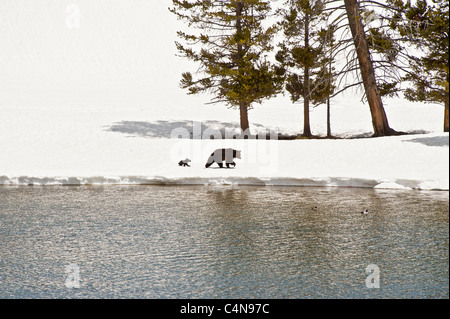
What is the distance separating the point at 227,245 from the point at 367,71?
16342mm

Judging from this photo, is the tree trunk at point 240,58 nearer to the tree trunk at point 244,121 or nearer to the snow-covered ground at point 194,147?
the tree trunk at point 244,121

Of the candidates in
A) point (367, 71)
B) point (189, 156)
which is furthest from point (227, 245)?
point (367, 71)

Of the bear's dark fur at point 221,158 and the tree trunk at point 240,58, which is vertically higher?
the tree trunk at point 240,58

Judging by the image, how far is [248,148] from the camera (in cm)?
2189

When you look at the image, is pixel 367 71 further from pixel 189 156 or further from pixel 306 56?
pixel 189 156

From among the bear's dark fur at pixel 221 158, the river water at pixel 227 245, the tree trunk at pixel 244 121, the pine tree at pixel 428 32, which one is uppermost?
the pine tree at pixel 428 32

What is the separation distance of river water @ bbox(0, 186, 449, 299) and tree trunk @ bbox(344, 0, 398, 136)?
9.99m

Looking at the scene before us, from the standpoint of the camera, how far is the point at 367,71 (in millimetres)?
23531

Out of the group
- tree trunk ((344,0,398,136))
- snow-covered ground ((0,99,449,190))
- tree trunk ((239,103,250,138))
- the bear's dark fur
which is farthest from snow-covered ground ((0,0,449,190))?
tree trunk ((239,103,250,138))

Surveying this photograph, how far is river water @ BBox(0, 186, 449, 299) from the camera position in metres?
7.36

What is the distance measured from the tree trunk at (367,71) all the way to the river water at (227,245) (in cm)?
999

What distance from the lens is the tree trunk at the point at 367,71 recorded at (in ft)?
76.7

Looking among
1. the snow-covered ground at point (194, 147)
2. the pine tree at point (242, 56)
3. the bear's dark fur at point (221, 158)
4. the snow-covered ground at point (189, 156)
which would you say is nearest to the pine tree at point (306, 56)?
the pine tree at point (242, 56)

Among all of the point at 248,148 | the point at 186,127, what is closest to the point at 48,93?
the point at 186,127
